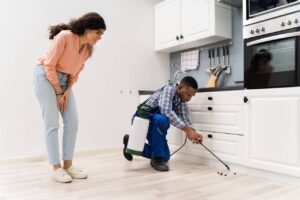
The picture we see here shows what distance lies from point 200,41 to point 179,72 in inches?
23.5

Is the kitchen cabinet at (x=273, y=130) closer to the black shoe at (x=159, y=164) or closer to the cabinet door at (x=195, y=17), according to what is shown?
the black shoe at (x=159, y=164)

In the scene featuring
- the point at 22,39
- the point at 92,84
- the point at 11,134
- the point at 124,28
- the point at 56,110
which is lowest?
the point at 11,134

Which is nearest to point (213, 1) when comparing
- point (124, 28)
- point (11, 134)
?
point (124, 28)

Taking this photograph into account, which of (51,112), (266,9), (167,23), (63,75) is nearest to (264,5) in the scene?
(266,9)

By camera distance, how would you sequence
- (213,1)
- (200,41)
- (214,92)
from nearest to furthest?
(214,92), (213,1), (200,41)

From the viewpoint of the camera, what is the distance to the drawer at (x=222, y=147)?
226cm

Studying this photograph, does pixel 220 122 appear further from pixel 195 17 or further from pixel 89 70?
pixel 89 70

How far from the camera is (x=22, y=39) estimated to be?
8.80 feet

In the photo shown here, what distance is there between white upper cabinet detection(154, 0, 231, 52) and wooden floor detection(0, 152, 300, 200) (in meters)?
1.37

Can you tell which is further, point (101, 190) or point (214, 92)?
point (214, 92)

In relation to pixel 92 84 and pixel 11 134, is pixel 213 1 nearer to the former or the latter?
pixel 92 84

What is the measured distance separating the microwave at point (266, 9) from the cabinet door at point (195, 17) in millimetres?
613

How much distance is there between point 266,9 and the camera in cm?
209

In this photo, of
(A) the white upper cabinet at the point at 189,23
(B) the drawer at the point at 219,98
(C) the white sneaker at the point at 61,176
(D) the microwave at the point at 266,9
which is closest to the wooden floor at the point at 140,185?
(C) the white sneaker at the point at 61,176
